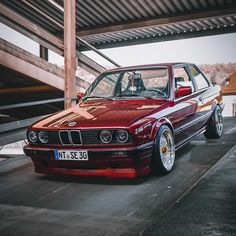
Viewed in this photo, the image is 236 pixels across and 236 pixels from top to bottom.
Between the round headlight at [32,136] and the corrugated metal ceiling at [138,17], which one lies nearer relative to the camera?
the round headlight at [32,136]

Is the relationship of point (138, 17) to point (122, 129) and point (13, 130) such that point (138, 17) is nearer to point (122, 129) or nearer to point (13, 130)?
point (13, 130)

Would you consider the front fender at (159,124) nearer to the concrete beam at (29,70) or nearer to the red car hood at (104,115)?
the red car hood at (104,115)

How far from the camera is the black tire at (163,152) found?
3.77 m

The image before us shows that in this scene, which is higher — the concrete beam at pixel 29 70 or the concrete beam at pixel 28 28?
the concrete beam at pixel 28 28

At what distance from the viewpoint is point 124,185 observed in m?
3.69

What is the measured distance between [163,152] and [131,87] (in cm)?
120

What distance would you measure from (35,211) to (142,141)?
1253 millimetres

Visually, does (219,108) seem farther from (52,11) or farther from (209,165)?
(52,11)

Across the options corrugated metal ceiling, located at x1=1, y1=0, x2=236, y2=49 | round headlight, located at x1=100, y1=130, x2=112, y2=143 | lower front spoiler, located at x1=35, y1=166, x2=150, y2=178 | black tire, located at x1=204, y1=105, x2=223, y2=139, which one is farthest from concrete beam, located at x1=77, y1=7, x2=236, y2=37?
round headlight, located at x1=100, y1=130, x2=112, y2=143

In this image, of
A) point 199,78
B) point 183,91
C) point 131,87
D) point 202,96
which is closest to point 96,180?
point 131,87

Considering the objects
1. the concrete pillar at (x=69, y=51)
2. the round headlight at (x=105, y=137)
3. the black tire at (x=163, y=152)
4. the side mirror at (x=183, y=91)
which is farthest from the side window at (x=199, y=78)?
the concrete pillar at (x=69, y=51)

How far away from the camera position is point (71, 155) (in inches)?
146

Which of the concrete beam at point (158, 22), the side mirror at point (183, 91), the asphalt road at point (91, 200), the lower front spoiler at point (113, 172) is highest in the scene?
the concrete beam at point (158, 22)

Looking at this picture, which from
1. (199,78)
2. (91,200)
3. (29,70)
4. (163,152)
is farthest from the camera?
(29,70)
